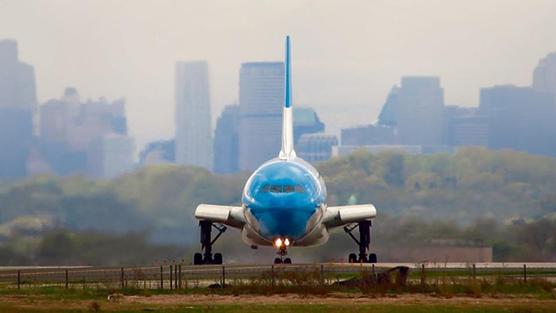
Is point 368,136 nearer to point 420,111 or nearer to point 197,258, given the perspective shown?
point 420,111

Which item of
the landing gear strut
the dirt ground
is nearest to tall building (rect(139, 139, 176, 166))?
the landing gear strut

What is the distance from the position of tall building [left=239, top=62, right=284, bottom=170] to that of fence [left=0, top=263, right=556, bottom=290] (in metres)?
35.0

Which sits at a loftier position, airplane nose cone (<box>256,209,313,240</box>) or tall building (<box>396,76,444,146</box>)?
tall building (<box>396,76,444,146</box>)

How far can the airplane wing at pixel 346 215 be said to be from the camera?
91.1 m

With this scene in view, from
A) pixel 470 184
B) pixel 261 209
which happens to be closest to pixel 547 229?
pixel 470 184

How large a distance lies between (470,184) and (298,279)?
118 feet

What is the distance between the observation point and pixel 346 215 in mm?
91750

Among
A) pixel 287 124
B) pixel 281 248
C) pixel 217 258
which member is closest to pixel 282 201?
pixel 281 248

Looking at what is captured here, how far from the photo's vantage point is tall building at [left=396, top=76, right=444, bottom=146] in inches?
5192

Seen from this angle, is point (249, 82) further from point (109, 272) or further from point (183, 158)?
point (109, 272)

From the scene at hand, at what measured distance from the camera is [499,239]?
9569cm

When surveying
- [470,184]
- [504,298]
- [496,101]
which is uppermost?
[496,101]

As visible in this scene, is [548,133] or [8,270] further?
[548,133]

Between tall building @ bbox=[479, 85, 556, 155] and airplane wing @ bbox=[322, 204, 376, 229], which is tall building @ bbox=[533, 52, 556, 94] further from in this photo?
airplane wing @ bbox=[322, 204, 376, 229]
